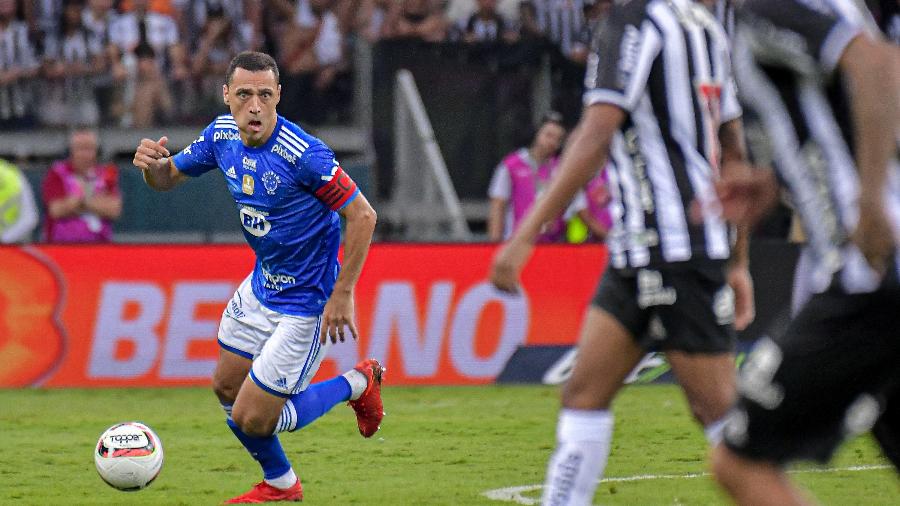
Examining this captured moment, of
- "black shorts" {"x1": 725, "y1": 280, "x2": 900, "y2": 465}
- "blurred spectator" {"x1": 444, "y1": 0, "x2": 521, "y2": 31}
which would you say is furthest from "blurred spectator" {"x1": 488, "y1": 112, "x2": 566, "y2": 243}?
"black shorts" {"x1": 725, "y1": 280, "x2": 900, "y2": 465}

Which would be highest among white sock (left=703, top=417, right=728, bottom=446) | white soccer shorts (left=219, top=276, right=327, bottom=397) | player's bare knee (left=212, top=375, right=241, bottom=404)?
white sock (left=703, top=417, right=728, bottom=446)

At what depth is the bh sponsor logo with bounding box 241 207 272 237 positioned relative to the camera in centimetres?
745

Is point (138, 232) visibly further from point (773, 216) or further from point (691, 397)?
point (691, 397)

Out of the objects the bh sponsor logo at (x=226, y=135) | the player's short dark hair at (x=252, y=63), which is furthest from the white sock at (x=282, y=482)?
the player's short dark hair at (x=252, y=63)

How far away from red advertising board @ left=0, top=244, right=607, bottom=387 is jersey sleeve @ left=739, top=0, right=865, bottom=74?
876 cm

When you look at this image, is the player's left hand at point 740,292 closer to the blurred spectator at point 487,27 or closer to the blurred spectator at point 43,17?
the blurred spectator at point 487,27

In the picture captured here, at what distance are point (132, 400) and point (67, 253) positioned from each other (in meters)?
1.55

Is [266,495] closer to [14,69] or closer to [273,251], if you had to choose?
[273,251]

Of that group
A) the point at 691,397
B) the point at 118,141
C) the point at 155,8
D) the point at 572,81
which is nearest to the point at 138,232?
the point at 118,141

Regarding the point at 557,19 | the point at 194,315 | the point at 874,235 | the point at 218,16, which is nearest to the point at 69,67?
the point at 218,16

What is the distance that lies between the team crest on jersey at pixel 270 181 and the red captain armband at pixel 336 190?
22cm

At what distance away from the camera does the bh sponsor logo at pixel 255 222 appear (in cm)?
745

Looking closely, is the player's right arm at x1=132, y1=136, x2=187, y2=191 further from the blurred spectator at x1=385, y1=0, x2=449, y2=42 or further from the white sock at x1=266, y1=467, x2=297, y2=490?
the blurred spectator at x1=385, y1=0, x2=449, y2=42

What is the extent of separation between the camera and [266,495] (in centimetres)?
728
